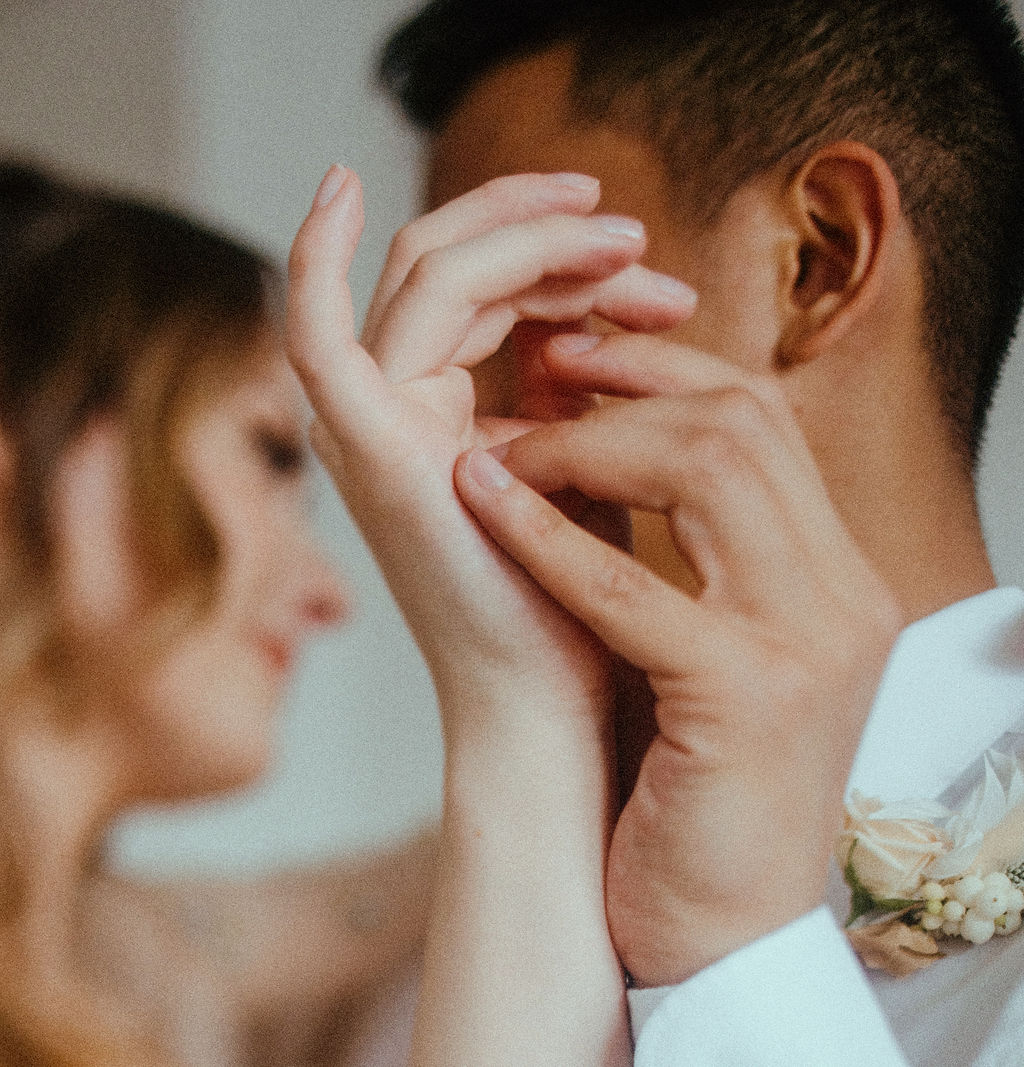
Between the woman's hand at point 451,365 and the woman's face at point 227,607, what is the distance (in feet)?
0.12

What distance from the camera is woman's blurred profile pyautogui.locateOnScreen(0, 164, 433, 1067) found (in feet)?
1.71

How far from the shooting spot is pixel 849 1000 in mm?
458

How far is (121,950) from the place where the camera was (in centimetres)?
52

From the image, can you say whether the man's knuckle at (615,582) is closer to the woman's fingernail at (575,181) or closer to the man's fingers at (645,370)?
the man's fingers at (645,370)

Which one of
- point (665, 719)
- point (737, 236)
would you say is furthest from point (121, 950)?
point (737, 236)

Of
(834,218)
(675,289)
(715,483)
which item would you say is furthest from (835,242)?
(715,483)

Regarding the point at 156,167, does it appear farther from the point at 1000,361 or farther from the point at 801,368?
the point at 1000,361

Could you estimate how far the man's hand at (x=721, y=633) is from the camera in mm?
455

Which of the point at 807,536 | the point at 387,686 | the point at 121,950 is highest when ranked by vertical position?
the point at 807,536

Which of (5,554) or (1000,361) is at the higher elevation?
(1000,361)

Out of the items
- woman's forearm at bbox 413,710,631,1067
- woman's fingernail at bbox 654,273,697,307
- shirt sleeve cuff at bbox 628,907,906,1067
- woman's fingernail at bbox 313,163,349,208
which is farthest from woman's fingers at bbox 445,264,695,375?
shirt sleeve cuff at bbox 628,907,906,1067

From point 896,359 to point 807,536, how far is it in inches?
7.4

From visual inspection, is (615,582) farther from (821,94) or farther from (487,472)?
(821,94)

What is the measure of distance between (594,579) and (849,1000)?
0.77 ft
